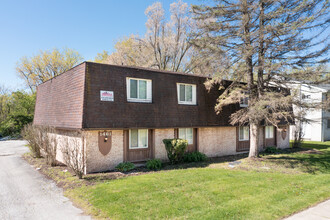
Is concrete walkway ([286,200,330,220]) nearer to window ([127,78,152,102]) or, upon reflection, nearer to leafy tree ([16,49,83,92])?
window ([127,78,152,102])

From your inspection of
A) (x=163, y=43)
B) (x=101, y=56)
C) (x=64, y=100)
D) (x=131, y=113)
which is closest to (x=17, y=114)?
(x=101, y=56)

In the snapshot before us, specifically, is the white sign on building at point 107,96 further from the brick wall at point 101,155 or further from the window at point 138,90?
the brick wall at point 101,155

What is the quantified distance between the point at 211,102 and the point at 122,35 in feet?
63.8

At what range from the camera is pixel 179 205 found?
550cm

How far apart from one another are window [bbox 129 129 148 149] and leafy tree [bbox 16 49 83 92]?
27.3m

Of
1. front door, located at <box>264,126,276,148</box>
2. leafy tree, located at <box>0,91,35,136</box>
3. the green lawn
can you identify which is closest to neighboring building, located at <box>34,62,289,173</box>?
the green lawn

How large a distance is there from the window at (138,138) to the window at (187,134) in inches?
94.8

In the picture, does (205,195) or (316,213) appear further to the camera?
(205,195)

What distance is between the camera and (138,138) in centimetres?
1075

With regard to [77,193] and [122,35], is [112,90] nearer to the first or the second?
[77,193]

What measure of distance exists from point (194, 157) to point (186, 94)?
3.75 m

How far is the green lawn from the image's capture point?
16.7 ft

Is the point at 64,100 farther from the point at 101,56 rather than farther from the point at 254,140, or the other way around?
the point at 101,56

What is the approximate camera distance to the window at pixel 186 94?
1235 cm
